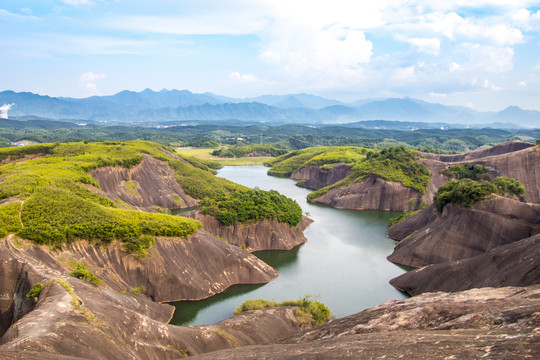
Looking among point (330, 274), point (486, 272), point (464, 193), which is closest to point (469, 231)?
point (464, 193)

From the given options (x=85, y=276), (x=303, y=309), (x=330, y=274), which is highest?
(x=85, y=276)

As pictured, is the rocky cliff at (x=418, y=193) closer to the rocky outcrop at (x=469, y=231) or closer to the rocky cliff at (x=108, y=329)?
the rocky outcrop at (x=469, y=231)

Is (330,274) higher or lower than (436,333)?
lower

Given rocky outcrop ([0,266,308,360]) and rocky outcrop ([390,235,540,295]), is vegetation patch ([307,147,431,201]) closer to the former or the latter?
rocky outcrop ([390,235,540,295])

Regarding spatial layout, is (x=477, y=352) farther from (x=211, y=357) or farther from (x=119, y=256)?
(x=119, y=256)

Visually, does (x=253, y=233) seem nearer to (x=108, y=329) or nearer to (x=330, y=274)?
(x=330, y=274)

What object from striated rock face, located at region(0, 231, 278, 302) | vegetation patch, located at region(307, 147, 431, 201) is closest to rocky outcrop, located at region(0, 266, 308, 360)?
striated rock face, located at region(0, 231, 278, 302)
